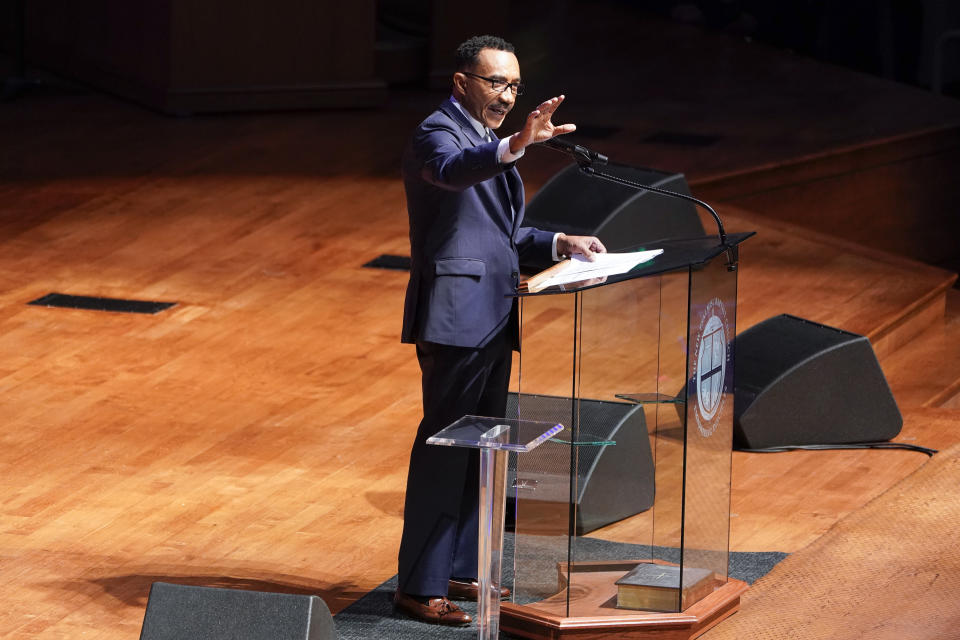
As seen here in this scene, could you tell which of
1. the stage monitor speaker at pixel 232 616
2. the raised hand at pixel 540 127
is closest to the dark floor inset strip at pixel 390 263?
the raised hand at pixel 540 127

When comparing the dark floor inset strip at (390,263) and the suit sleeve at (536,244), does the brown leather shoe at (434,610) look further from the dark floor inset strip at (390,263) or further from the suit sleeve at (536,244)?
the dark floor inset strip at (390,263)

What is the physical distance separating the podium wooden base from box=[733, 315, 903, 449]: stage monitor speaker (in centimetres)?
115

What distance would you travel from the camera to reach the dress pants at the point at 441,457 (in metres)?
2.51

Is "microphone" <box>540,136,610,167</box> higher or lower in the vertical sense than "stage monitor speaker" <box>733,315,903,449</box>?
higher

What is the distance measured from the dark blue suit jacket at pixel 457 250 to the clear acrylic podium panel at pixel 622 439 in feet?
0.25

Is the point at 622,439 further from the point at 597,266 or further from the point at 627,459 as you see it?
the point at 597,266

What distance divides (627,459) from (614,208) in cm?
206

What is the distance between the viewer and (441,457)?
8.34 ft

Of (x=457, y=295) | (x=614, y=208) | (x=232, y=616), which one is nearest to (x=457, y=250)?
(x=457, y=295)

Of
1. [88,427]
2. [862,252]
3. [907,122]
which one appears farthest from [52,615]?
[907,122]

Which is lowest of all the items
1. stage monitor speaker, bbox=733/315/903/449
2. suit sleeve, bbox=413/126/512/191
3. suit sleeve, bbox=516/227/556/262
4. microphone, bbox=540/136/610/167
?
stage monitor speaker, bbox=733/315/903/449

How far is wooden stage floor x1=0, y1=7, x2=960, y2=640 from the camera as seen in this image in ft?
9.56

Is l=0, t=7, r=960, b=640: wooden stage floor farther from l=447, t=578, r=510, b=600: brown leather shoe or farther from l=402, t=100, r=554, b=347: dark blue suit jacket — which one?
l=402, t=100, r=554, b=347: dark blue suit jacket

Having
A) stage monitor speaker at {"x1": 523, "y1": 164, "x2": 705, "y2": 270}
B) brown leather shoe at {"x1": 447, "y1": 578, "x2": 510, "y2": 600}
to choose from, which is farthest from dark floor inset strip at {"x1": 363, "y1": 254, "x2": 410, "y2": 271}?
brown leather shoe at {"x1": 447, "y1": 578, "x2": 510, "y2": 600}
